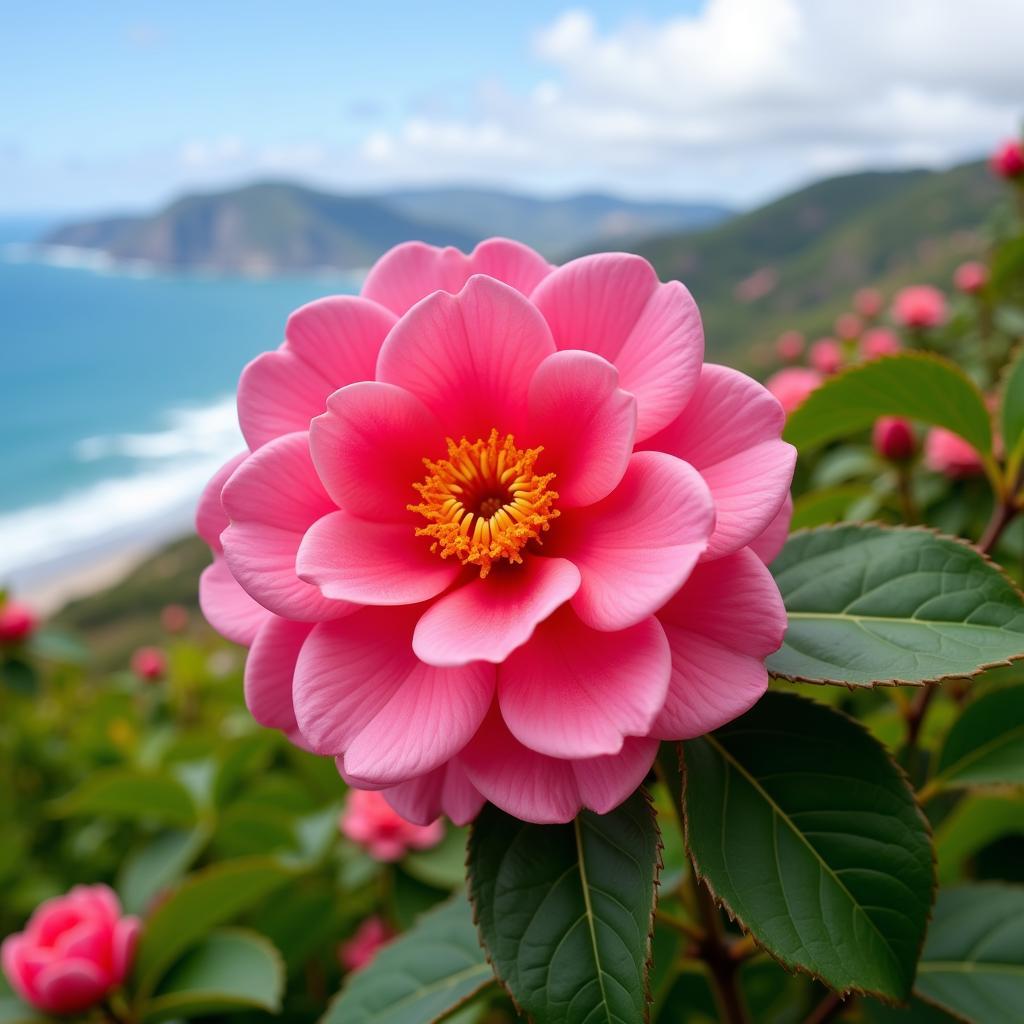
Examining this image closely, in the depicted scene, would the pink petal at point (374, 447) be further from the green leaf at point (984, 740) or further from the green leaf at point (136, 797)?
the green leaf at point (136, 797)

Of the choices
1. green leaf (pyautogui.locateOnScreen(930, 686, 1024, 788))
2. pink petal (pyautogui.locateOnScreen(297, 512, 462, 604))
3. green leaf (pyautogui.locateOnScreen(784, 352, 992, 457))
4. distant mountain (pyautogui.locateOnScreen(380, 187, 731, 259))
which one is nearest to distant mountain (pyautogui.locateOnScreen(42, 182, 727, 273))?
distant mountain (pyautogui.locateOnScreen(380, 187, 731, 259))

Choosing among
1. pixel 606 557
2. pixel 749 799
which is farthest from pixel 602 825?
pixel 606 557

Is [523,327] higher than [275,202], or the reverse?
[523,327]

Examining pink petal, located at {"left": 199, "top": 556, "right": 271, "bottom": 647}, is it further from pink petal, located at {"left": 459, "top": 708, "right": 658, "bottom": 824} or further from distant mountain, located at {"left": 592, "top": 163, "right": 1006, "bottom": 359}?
distant mountain, located at {"left": 592, "top": 163, "right": 1006, "bottom": 359}

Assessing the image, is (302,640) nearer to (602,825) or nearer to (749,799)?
(602,825)

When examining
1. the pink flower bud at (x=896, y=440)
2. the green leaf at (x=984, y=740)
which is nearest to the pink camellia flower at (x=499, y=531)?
the green leaf at (x=984, y=740)

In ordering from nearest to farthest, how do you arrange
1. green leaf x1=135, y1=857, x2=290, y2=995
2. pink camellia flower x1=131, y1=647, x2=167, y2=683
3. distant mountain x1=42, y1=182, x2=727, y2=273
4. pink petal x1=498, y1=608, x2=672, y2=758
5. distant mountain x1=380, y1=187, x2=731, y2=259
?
pink petal x1=498, y1=608, x2=672, y2=758
green leaf x1=135, y1=857, x2=290, y2=995
pink camellia flower x1=131, y1=647, x2=167, y2=683
distant mountain x1=42, y1=182, x2=727, y2=273
distant mountain x1=380, y1=187, x2=731, y2=259
